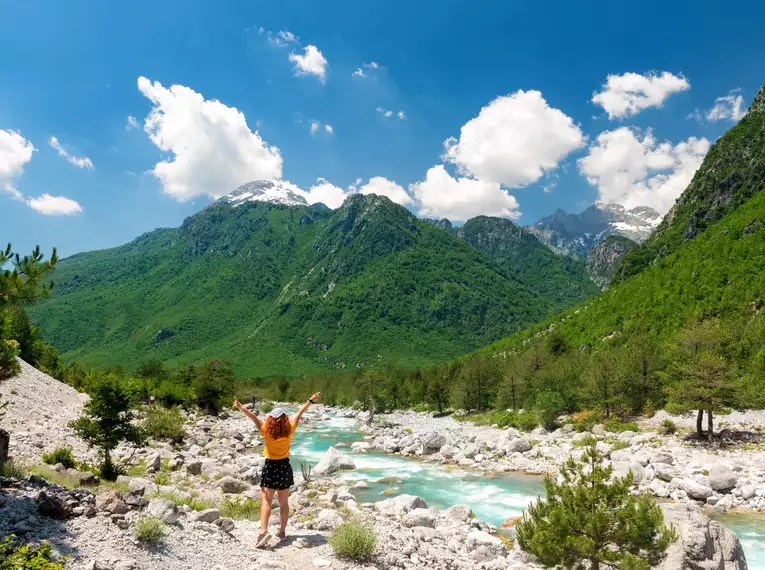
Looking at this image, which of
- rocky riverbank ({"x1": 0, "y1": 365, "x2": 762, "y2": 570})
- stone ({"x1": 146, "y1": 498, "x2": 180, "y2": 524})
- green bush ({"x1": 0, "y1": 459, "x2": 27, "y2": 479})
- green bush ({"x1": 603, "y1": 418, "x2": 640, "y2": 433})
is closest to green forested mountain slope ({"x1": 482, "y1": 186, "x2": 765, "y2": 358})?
green bush ({"x1": 603, "y1": 418, "x2": 640, "y2": 433})

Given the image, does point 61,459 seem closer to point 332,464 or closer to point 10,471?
point 10,471

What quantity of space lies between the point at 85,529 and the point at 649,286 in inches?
3480

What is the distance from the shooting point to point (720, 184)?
10069 cm

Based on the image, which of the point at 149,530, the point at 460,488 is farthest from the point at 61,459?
the point at 460,488

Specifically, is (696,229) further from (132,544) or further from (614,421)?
(132,544)

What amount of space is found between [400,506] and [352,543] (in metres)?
10.0

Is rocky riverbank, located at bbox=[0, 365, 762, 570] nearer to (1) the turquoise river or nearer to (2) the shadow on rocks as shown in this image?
(2) the shadow on rocks

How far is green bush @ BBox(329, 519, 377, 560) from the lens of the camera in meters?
10.8

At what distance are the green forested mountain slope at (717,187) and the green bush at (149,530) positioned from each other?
382 feet

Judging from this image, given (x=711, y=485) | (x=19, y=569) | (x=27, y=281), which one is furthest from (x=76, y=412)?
(x=711, y=485)

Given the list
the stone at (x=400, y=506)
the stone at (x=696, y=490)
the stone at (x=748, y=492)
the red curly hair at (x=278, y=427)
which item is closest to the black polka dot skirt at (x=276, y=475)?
the red curly hair at (x=278, y=427)

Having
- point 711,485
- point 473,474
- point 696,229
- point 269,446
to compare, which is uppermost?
point 696,229

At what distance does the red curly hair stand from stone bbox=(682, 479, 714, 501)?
22164mm

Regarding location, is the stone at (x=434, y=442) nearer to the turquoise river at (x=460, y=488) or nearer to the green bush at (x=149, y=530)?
the turquoise river at (x=460, y=488)
